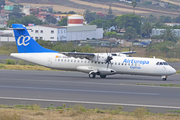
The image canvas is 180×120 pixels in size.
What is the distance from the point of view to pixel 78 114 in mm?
16250

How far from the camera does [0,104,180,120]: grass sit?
1560 centimetres

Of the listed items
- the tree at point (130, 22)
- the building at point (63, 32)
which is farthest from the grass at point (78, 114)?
the tree at point (130, 22)

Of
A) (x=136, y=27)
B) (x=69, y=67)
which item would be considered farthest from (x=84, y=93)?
(x=136, y=27)

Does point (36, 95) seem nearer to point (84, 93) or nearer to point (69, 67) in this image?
point (84, 93)

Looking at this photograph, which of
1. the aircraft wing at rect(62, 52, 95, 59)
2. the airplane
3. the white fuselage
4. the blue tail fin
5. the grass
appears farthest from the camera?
the blue tail fin

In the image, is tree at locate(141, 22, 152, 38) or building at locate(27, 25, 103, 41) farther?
tree at locate(141, 22, 152, 38)

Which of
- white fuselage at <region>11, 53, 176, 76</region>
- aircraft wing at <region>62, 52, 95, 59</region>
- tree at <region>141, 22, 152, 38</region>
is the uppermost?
tree at <region>141, 22, 152, 38</region>

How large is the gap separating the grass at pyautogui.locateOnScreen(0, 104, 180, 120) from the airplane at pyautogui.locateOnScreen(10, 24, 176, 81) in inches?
580

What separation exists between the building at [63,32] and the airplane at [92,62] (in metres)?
72.8

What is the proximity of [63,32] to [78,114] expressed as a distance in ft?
320

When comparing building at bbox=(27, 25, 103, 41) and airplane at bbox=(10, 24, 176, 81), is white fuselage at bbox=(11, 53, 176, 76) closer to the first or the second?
airplane at bbox=(10, 24, 176, 81)

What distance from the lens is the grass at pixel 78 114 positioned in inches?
614

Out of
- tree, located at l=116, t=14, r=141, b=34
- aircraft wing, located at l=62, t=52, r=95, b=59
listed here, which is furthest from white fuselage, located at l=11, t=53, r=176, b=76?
tree, located at l=116, t=14, r=141, b=34

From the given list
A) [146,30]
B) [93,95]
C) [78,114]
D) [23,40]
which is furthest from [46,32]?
[78,114]
